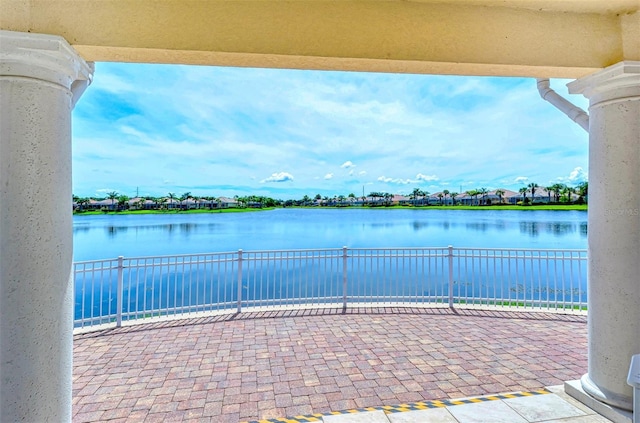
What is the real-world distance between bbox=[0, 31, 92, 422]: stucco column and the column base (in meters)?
4.29

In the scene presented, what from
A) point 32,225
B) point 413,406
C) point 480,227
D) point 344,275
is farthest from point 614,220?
point 480,227

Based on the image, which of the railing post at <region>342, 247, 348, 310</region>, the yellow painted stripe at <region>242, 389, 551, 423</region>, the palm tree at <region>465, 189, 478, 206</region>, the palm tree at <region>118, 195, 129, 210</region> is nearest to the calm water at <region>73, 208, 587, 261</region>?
the palm tree at <region>118, 195, 129, 210</region>

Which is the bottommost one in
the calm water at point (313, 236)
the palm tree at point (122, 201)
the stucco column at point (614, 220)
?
the calm water at point (313, 236)

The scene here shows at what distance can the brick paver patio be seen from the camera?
327 cm

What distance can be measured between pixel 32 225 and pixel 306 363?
325cm

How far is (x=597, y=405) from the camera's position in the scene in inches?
114

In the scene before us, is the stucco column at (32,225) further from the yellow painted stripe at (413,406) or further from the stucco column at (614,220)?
the stucco column at (614,220)

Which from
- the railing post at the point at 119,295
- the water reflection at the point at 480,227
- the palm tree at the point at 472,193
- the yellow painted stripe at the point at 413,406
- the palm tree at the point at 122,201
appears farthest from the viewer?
the palm tree at the point at 472,193

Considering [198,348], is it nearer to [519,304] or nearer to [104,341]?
[104,341]

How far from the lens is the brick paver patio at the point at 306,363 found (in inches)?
129

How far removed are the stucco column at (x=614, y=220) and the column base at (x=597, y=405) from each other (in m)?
0.05

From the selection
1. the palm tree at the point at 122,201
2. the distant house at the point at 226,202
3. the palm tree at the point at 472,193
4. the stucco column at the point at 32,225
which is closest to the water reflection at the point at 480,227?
the palm tree at the point at 472,193

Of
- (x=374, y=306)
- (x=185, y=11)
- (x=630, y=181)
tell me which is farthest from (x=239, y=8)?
(x=374, y=306)

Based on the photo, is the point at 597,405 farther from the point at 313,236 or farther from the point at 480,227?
the point at 480,227
